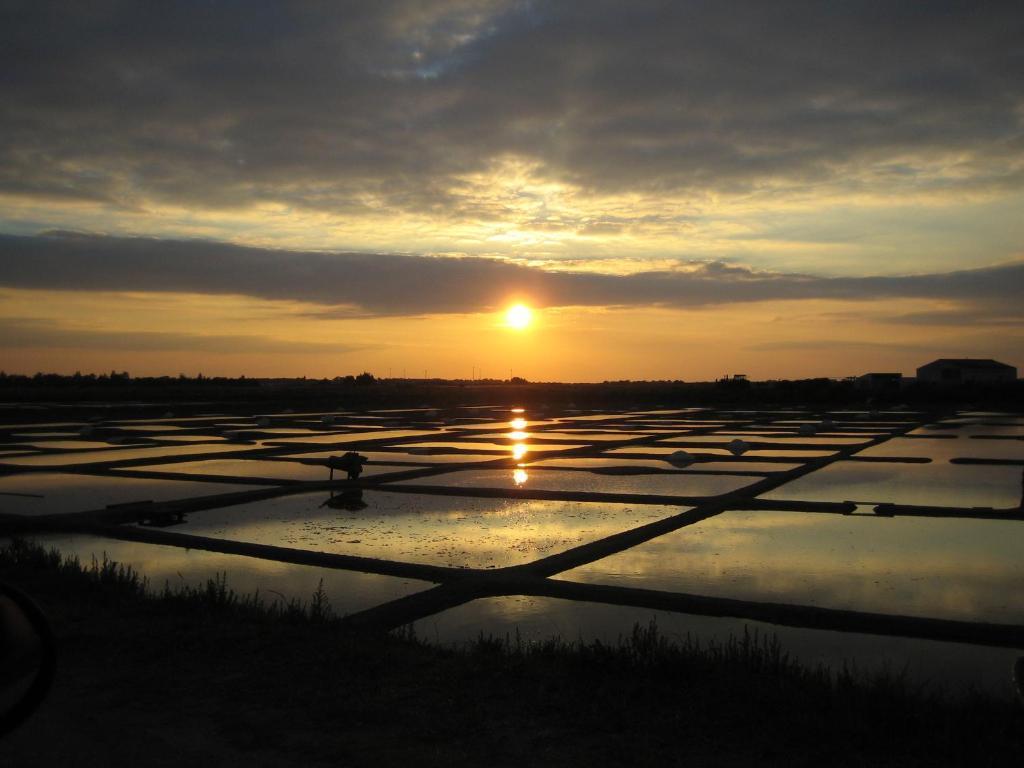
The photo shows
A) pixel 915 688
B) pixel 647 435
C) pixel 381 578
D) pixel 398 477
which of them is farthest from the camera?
pixel 647 435

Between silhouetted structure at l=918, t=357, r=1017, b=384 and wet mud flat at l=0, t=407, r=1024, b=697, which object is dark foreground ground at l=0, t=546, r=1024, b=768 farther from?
silhouetted structure at l=918, t=357, r=1017, b=384

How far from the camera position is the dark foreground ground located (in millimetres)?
4285

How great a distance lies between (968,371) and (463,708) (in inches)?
3853

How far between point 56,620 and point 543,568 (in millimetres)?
4655

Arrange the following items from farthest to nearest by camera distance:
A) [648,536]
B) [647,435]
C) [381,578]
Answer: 1. [647,435]
2. [648,536]
3. [381,578]

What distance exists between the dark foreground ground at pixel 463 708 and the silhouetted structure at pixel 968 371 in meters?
93.3

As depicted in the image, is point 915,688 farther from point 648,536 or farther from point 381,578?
point 648,536

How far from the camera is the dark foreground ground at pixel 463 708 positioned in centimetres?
429

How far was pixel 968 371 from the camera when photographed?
90438mm

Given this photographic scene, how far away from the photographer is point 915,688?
5.52m

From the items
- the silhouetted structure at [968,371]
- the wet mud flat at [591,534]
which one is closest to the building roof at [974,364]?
the silhouetted structure at [968,371]

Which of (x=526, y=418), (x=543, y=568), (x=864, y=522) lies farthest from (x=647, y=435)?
(x=543, y=568)

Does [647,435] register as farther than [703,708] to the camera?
Yes

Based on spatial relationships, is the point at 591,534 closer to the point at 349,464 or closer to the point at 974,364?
the point at 349,464
